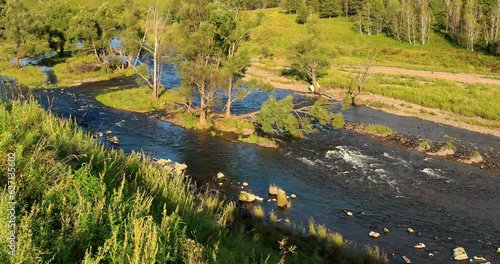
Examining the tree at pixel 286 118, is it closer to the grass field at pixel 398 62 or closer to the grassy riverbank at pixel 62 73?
the grass field at pixel 398 62

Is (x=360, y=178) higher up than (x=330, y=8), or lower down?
lower down

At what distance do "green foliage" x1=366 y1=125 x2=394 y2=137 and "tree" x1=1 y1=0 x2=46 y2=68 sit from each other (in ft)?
164

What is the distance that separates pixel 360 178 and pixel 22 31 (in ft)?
179

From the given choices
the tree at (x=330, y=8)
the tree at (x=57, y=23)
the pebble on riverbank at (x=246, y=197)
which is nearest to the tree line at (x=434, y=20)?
the tree at (x=330, y=8)

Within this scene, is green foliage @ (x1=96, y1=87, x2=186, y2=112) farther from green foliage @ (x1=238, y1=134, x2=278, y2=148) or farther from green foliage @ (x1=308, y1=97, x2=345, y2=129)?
green foliage @ (x1=308, y1=97, x2=345, y2=129)

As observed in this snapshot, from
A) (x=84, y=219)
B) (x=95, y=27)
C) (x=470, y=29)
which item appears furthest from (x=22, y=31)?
(x=470, y=29)

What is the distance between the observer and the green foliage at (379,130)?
3813 cm

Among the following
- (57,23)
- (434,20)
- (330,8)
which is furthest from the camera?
(330,8)

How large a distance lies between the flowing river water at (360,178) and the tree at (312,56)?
18.0 m

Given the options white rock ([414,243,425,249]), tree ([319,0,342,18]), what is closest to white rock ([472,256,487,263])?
white rock ([414,243,425,249])

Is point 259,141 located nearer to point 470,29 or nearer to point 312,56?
point 312,56

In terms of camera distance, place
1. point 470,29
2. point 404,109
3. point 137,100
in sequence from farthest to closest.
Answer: point 470,29
point 404,109
point 137,100

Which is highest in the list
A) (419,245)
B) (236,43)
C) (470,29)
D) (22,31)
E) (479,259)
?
(22,31)

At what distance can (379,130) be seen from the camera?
38.5m
